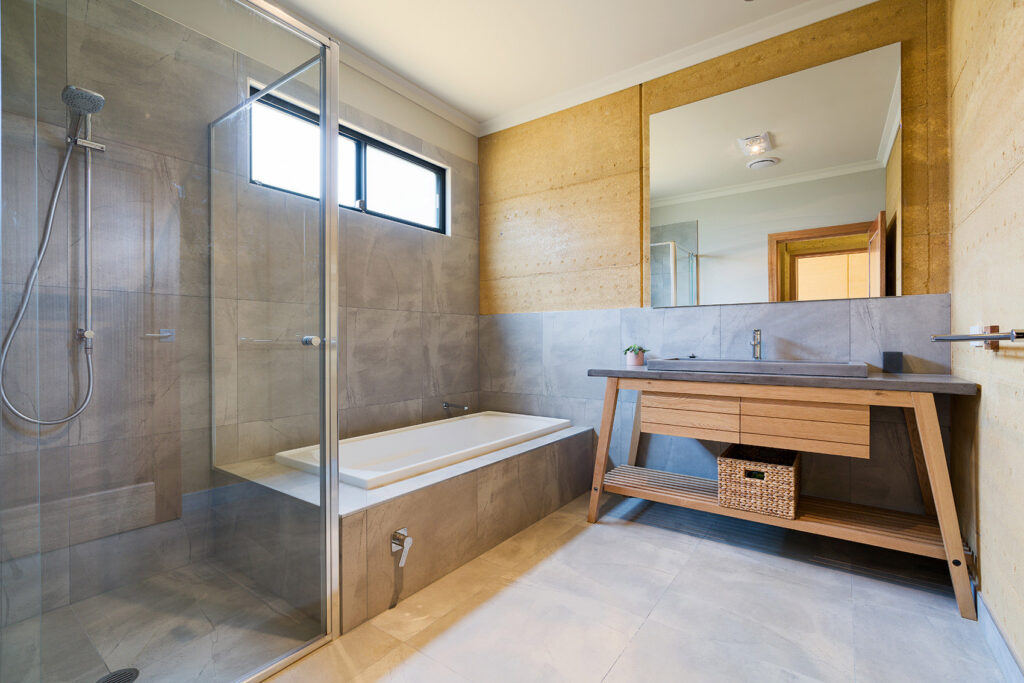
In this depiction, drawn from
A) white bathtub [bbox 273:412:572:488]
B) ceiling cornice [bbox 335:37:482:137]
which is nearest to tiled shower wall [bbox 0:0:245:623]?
white bathtub [bbox 273:412:572:488]

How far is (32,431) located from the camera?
4.09ft

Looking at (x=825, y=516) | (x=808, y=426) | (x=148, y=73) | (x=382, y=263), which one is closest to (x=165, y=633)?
(x=148, y=73)

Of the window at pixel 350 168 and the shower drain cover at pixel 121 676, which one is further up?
the window at pixel 350 168

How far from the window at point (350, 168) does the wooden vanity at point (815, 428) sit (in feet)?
5.36

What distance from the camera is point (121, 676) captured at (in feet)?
4.21

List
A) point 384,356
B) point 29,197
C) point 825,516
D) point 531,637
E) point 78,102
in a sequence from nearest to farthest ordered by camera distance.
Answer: point 29,197, point 78,102, point 531,637, point 825,516, point 384,356

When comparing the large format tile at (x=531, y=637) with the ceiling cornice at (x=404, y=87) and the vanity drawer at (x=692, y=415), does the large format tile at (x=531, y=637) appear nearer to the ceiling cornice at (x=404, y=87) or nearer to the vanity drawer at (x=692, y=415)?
the vanity drawer at (x=692, y=415)

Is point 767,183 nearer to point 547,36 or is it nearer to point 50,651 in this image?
point 547,36

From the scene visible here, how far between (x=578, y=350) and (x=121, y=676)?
259 centimetres

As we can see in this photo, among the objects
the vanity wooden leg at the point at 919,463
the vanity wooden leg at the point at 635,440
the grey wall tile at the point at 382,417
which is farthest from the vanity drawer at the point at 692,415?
the grey wall tile at the point at 382,417

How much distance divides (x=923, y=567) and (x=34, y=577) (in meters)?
3.03

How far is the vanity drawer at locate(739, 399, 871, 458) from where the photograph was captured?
1911 millimetres

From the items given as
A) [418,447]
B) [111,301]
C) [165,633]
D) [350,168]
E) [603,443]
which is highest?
[350,168]

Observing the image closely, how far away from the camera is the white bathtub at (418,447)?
6.15 feet
